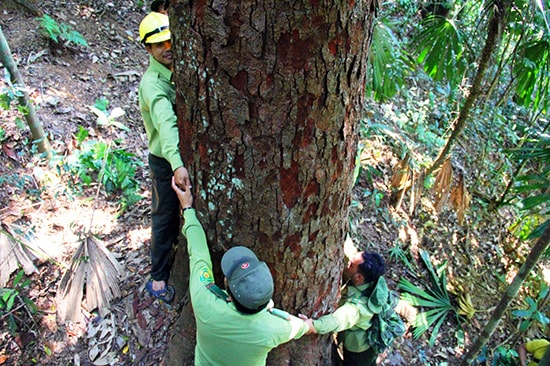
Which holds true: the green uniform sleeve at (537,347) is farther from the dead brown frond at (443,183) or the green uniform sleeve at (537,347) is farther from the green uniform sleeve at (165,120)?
the green uniform sleeve at (165,120)

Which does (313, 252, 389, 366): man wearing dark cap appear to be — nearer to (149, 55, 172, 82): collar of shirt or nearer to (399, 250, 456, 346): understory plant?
(399, 250, 456, 346): understory plant

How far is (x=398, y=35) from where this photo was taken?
9.66 meters

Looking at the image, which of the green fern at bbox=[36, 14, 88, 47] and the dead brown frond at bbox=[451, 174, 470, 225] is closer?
the dead brown frond at bbox=[451, 174, 470, 225]

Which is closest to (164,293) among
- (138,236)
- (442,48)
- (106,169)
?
(138,236)

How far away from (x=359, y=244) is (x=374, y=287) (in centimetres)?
179

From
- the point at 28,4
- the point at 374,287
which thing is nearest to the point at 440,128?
the point at 374,287

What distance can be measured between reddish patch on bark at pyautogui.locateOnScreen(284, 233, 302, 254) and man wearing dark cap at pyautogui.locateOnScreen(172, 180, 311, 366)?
214 millimetres

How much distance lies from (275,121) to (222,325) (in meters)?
1.21

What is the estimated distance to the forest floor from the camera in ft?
11.0

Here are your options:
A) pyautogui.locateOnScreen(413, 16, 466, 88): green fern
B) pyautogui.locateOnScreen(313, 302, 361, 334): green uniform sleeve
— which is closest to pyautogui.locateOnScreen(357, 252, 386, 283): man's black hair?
pyautogui.locateOnScreen(313, 302, 361, 334): green uniform sleeve

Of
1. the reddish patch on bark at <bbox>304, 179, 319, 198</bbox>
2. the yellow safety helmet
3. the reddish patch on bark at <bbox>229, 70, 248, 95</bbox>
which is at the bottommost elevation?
the reddish patch on bark at <bbox>304, 179, 319, 198</bbox>

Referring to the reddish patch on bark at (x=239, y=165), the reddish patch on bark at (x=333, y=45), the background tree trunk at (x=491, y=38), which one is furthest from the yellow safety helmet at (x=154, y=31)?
the background tree trunk at (x=491, y=38)

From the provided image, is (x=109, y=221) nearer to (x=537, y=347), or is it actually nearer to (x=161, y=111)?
(x=161, y=111)

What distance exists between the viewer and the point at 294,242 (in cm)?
241
